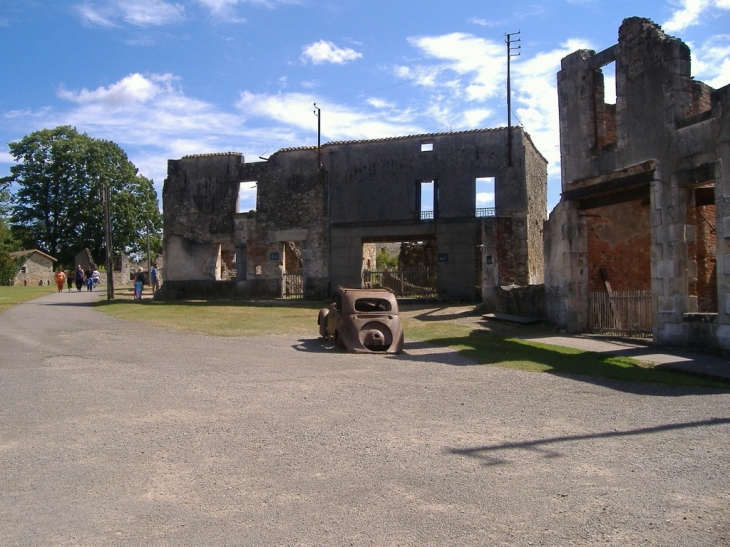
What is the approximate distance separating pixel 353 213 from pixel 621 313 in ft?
44.8

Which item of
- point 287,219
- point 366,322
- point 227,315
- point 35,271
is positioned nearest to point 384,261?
point 287,219

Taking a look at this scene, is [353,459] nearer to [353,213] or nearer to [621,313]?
[621,313]

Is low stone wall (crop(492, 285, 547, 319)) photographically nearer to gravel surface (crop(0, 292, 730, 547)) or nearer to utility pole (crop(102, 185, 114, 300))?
gravel surface (crop(0, 292, 730, 547))

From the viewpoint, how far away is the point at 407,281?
2794 centimetres

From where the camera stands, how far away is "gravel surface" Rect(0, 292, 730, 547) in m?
4.12

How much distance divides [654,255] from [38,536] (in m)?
12.9

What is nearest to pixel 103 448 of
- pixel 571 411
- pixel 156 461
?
pixel 156 461

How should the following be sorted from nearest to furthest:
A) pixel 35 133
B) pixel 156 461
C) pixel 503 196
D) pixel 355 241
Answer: pixel 156 461 → pixel 503 196 → pixel 355 241 → pixel 35 133

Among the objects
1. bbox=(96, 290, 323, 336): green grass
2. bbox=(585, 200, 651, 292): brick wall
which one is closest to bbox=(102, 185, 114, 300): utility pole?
bbox=(96, 290, 323, 336): green grass

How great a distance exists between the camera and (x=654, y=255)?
13.7m

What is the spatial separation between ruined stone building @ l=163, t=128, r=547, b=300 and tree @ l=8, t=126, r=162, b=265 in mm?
25637

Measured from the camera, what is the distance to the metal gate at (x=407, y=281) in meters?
26.7

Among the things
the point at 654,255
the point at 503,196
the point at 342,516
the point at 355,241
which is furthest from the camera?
the point at 355,241

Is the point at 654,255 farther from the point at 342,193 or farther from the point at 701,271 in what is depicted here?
the point at 342,193
